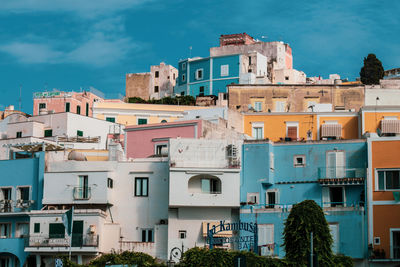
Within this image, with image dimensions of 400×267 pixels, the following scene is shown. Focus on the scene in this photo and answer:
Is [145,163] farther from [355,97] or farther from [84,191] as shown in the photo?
[355,97]

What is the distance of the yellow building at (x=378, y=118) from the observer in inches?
2313

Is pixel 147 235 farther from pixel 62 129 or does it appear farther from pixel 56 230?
pixel 62 129

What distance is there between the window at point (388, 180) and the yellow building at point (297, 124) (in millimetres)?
11096

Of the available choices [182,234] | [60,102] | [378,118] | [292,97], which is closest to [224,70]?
[60,102]

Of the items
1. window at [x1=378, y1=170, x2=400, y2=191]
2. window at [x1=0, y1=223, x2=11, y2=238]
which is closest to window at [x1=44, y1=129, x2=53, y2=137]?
window at [x1=0, y1=223, x2=11, y2=238]

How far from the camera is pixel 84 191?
52.3 m

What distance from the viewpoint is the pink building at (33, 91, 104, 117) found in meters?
82.2

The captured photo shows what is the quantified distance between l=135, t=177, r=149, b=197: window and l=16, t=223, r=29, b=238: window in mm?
8011

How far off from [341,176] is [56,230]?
1841 cm

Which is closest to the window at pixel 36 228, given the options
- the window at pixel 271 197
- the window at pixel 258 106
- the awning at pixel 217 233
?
the awning at pixel 217 233

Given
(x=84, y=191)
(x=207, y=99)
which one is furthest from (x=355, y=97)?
(x=84, y=191)

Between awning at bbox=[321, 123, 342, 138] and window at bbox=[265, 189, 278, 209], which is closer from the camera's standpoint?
window at bbox=[265, 189, 278, 209]

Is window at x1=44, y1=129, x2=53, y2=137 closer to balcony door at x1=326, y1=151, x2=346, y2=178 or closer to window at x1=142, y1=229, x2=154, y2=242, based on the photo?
window at x1=142, y1=229, x2=154, y2=242

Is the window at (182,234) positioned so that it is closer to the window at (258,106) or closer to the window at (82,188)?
the window at (82,188)
